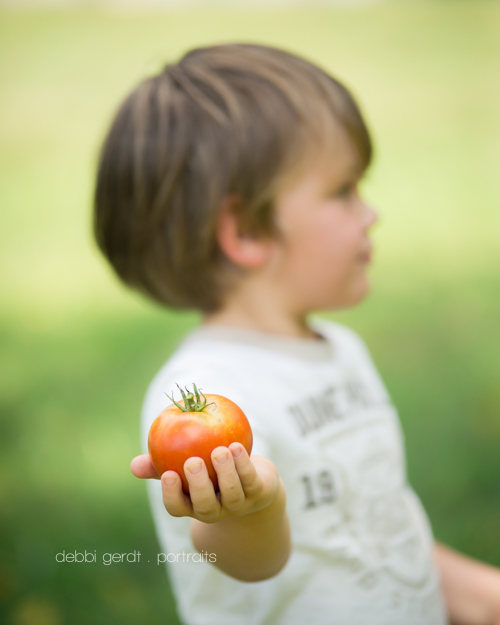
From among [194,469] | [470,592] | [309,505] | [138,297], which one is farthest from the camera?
[138,297]

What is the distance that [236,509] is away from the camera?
0.99 metres

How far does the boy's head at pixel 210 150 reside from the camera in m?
1.65

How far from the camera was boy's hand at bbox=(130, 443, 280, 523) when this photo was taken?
0.95 m

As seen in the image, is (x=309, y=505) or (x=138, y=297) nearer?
(x=309, y=505)

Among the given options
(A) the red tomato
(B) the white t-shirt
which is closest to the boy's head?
(B) the white t-shirt

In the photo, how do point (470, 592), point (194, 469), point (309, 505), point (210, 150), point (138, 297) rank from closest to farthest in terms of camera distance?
point (194, 469)
point (309, 505)
point (210, 150)
point (470, 592)
point (138, 297)

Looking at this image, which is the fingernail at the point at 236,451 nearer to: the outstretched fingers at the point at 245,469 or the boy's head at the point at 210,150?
the outstretched fingers at the point at 245,469

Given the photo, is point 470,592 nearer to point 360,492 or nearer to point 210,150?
point 360,492

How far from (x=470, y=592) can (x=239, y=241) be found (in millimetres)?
1027

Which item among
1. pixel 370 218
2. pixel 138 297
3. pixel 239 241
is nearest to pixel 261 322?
pixel 239 241

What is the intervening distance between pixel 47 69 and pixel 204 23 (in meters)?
1.75

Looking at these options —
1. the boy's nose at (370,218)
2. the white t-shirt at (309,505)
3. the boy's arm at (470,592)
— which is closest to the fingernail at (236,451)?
the white t-shirt at (309,505)

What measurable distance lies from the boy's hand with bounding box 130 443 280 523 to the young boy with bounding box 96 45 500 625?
1.25 ft

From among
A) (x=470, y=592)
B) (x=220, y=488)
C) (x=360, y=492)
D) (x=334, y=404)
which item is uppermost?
(x=220, y=488)
